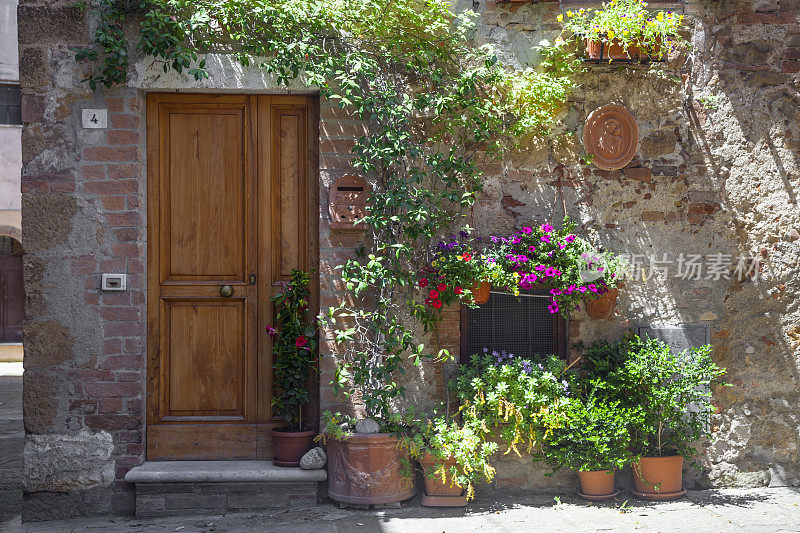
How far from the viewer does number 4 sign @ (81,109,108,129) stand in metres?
4.37

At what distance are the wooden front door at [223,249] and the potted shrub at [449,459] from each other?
103cm

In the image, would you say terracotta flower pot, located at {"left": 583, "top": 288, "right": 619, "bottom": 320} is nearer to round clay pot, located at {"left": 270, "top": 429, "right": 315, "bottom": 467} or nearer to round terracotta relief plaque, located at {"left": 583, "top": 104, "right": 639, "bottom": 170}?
round terracotta relief plaque, located at {"left": 583, "top": 104, "right": 639, "bottom": 170}

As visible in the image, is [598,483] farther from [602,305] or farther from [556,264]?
[556,264]

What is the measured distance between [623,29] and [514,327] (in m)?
2.00

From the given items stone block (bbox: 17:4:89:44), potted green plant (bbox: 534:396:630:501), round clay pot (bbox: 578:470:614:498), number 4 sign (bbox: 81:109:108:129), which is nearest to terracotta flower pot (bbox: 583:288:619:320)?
potted green plant (bbox: 534:396:630:501)

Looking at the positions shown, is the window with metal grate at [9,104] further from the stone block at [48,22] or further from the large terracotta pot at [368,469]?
the large terracotta pot at [368,469]

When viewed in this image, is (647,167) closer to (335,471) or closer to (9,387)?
(335,471)

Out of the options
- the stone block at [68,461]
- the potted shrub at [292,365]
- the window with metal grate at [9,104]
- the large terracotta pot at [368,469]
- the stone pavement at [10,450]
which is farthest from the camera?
the window with metal grate at [9,104]

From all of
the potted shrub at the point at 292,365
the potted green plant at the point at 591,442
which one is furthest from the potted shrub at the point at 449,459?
the potted shrub at the point at 292,365

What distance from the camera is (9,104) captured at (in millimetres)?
14141

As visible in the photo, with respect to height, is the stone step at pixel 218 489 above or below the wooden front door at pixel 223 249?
below

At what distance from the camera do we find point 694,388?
4.57 m

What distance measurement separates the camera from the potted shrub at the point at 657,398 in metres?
4.31

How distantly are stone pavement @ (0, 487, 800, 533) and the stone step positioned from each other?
8 cm
